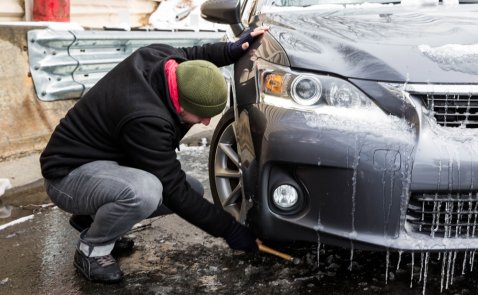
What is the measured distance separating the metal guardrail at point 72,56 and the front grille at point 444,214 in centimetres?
355

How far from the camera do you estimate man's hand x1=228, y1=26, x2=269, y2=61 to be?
2.98m

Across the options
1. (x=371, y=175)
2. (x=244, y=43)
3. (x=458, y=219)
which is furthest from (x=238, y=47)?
(x=458, y=219)

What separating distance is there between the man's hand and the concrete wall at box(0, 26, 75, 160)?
243cm

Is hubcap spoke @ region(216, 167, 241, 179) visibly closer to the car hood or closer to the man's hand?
the man's hand

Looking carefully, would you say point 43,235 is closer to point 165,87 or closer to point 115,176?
point 115,176

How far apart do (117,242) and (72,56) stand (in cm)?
251

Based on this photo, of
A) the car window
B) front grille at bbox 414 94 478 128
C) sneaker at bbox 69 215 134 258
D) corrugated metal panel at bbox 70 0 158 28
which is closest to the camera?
front grille at bbox 414 94 478 128

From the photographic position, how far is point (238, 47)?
3.05 metres

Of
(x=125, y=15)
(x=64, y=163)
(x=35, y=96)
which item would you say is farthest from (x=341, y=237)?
(x=125, y=15)

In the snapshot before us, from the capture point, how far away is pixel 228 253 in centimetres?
318

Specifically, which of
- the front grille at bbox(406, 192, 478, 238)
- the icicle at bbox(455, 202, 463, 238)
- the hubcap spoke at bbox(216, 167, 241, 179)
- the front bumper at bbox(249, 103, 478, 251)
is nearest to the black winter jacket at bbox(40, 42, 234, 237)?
the front bumper at bbox(249, 103, 478, 251)

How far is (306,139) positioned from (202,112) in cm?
50

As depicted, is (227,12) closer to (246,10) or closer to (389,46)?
(246,10)

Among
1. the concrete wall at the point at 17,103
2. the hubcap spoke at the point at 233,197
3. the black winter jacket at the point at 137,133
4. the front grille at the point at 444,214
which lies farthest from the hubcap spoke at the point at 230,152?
the concrete wall at the point at 17,103
